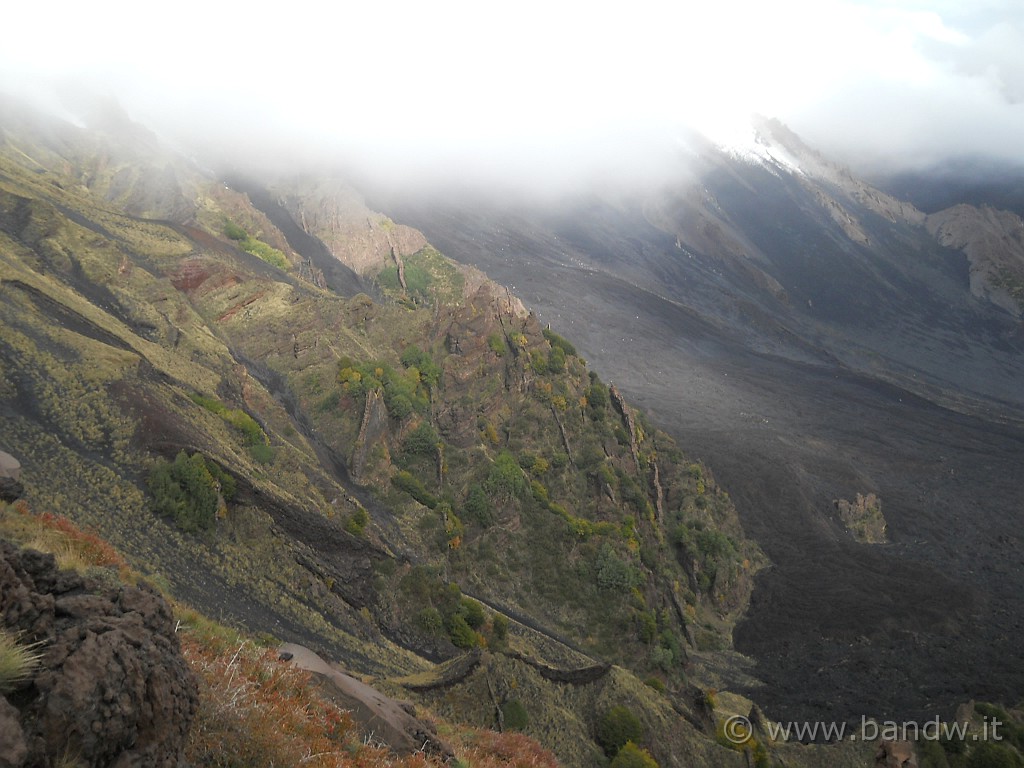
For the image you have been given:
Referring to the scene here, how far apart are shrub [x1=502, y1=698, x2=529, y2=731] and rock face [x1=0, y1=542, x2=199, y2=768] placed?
1240 cm

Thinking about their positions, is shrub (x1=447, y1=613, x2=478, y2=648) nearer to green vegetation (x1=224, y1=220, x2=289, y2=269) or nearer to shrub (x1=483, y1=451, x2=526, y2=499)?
shrub (x1=483, y1=451, x2=526, y2=499)

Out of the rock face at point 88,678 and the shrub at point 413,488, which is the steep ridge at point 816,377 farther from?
the rock face at point 88,678

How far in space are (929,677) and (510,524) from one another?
81.0 feet

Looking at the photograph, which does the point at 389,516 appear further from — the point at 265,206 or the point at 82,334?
the point at 265,206

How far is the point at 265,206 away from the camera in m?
83.6

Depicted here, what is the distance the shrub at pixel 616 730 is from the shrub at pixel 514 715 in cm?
300

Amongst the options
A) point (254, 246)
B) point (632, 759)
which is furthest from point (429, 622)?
point (254, 246)

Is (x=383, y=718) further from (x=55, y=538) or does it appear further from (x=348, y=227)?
(x=348, y=227)

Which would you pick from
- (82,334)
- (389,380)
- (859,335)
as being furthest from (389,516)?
(859,335)

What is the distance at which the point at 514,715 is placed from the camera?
1680 centimetres

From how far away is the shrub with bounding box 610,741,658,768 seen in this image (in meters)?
17.0

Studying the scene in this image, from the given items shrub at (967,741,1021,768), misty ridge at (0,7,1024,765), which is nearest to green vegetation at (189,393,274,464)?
misty ridge at (0,7,1024,765)

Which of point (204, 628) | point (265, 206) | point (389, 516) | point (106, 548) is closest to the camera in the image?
point (204, 628)

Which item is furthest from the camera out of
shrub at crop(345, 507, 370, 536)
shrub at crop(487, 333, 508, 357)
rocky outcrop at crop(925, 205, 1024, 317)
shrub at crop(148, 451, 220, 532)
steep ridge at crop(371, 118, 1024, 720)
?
rocky outcrop at crop(925, 205, 1024, 317)
